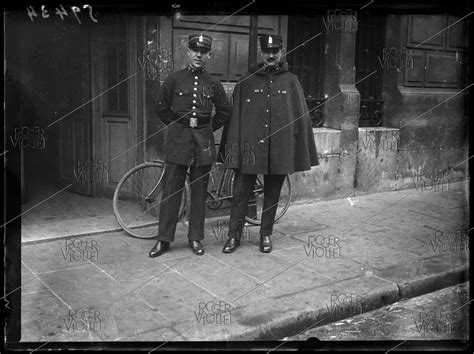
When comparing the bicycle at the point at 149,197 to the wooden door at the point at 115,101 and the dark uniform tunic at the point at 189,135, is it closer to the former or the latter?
the dark uniform tunic at the point at 189,135

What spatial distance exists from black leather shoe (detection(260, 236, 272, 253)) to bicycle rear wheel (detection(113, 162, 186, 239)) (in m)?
0.96

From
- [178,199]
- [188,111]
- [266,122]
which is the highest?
[188,111]

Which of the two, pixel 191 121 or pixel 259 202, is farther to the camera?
pixel 259 202

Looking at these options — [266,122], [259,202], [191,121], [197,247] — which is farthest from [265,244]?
[259,202]

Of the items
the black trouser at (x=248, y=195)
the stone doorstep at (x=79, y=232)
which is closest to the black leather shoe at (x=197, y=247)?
the black trouser at (x=248, y=195)

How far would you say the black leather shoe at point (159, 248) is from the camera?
5.80 m

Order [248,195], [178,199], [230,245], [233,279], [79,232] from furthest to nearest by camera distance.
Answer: [79,232]
[248,195]
[230,245]
[178,199]
[233,279]

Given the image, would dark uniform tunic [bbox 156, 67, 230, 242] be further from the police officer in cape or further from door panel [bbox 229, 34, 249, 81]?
door panel [bbox 229, 34, 249, 81]

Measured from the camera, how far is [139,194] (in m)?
6.48

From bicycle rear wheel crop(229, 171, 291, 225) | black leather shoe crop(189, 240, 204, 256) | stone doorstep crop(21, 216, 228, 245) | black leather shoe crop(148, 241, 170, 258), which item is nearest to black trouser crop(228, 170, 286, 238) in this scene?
black leather shoe crop(189, 240, 204, 256)

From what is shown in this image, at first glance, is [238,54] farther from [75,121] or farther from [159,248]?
[159,248]

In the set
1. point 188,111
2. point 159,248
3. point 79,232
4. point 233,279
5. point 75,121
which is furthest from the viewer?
point 75,121

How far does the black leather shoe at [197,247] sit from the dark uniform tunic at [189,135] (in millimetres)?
44

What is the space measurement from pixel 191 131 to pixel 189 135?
0.05 meters
